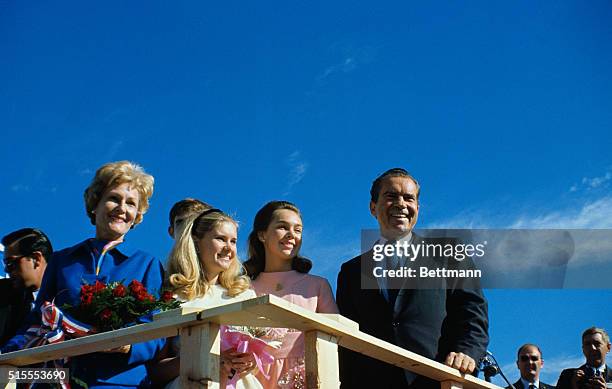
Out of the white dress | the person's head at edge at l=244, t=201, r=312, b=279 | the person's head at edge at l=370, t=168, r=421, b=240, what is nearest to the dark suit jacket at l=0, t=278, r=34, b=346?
the white dress

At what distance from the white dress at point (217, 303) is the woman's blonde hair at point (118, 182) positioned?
24.0 inches

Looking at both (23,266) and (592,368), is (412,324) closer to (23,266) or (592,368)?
(23,266)

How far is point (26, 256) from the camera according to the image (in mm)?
5715

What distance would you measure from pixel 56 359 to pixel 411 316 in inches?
84.2

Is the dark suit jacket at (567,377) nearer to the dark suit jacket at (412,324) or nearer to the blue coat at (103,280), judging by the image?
the dark suit jacket at (412,324)

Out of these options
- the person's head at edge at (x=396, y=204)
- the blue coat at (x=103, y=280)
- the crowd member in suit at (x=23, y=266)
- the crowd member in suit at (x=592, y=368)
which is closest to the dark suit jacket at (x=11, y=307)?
the crowd member in suit at (x=23, y=266)

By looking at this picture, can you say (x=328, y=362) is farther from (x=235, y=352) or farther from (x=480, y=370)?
(x=480, y=370)

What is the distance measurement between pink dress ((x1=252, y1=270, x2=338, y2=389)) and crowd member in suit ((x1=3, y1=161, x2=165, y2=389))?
77cm

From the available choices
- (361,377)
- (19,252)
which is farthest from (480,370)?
(19,252)

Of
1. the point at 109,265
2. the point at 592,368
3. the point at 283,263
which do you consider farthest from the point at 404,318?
the point at 592,368

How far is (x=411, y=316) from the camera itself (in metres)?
4.74

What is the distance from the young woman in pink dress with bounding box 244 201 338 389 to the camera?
5.04m

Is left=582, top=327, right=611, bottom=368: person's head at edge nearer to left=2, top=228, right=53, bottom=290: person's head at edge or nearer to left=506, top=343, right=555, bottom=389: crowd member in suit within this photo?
left=506, top=343, right=555, bottom=389: crowd member in suit

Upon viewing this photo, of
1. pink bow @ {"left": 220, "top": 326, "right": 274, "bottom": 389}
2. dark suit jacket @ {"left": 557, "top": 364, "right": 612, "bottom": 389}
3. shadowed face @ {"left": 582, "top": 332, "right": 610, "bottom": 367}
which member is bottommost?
pink bow @ {"left": 220, "top": 326, "right": 274, "bottom": 389}
